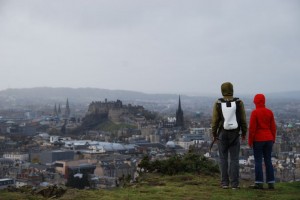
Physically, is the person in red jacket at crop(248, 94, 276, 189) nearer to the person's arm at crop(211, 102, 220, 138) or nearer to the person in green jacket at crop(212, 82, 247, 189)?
the person in green jacket at crop(212, 82, 247, 189)

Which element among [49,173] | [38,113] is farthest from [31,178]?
[38,113]

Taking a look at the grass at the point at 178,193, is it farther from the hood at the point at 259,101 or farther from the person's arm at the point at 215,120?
the hood at the point at 259,101

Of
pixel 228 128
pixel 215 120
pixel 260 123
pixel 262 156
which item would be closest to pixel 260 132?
pixel 260 123

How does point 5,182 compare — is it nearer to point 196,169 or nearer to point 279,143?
point 196,169

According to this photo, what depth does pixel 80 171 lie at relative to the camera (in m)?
43.3

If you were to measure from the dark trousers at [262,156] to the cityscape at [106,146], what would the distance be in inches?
718

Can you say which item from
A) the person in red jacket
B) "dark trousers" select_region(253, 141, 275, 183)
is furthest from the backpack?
"dark trousers" select_region(253, 141, 275, 183)

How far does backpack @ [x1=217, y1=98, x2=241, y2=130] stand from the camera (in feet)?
19.5

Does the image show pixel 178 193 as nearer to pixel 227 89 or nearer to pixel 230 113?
pixel 230 113

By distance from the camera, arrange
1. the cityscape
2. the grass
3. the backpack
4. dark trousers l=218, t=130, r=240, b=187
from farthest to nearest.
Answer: the cityscape
dark trousers l=218, t=130, r=240, b=187
the backpack
the grass

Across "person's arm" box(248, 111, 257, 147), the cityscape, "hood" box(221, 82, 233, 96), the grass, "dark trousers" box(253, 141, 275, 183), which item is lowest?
the cityscape

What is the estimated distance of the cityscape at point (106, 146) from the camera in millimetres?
40656

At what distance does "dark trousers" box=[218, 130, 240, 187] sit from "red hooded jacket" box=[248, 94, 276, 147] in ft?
0.70

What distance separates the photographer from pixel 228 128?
5.96 meters
